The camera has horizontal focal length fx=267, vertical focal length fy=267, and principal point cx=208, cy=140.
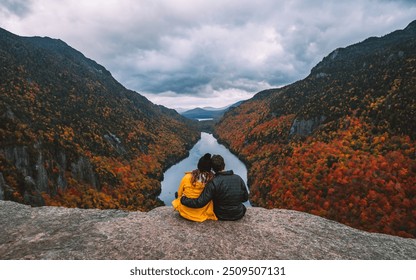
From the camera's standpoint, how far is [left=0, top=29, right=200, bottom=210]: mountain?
44.6 metres

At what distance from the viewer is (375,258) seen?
8789mm

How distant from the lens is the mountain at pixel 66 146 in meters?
44.6

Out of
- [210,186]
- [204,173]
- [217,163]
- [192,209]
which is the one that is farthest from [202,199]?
[217,163]

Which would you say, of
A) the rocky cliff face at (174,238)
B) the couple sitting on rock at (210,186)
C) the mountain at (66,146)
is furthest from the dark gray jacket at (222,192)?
the mountain at (66,146)

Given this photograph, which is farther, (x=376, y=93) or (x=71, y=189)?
(x=376, y=93)

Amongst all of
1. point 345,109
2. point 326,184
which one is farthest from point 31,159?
point 345,109

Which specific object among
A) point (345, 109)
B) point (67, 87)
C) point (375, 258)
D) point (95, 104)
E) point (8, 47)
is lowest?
point (375, 258)

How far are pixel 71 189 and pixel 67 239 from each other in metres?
53.3

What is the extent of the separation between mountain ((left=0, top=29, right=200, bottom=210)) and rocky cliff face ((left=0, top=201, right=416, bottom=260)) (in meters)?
26.6

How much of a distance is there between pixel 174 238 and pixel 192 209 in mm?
1295

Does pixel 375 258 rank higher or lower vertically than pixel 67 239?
lower

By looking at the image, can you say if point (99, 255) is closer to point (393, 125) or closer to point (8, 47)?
point (393, 125)

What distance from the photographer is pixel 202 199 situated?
29.4 feet
